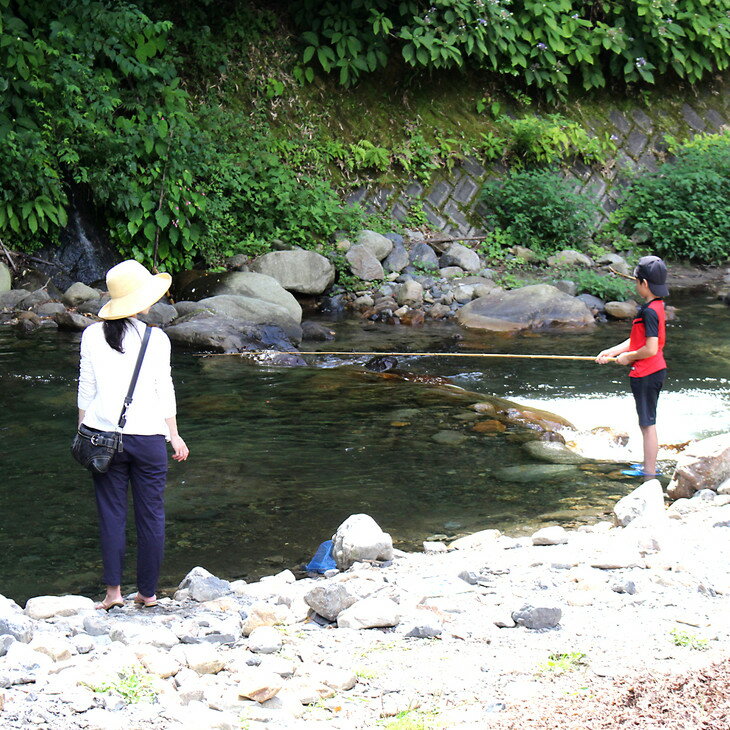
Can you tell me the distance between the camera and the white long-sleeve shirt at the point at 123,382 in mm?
4086

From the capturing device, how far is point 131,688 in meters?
2.98

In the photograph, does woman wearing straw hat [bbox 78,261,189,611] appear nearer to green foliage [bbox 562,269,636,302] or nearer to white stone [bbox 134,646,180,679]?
white stone [bbox 134,646,180,679]

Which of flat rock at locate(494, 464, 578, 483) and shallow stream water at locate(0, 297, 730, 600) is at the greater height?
shallow stream water at locate(0, 297, 730, 600)

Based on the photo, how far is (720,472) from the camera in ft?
19.4

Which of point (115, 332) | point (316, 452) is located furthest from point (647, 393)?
point (115, 332)

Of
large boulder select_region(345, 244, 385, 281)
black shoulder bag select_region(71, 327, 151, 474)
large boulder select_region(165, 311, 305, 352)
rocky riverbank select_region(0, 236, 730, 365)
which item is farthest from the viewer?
large boulder select_region(345, 244, 385, 281)

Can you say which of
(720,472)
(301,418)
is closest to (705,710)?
(720,472)

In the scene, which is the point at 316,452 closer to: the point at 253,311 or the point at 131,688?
the point at 131,688

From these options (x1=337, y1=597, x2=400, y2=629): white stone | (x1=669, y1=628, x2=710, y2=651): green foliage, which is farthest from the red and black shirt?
(x1=337, y1=597, x2=400, y2=629): white stone

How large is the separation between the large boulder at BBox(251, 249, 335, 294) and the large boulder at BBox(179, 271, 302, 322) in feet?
1.17

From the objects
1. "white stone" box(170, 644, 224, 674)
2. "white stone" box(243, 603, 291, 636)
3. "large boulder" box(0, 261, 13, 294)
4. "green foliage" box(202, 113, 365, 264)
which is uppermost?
"green foliage" box(202, 113, 365, 264)

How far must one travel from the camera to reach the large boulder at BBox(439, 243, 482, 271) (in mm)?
14250

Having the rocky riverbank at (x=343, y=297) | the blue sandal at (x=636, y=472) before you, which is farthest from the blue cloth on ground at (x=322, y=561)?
the rocky riverbank at (x=343, y=297)

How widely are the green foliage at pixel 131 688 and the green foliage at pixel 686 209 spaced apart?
13.9 meters
